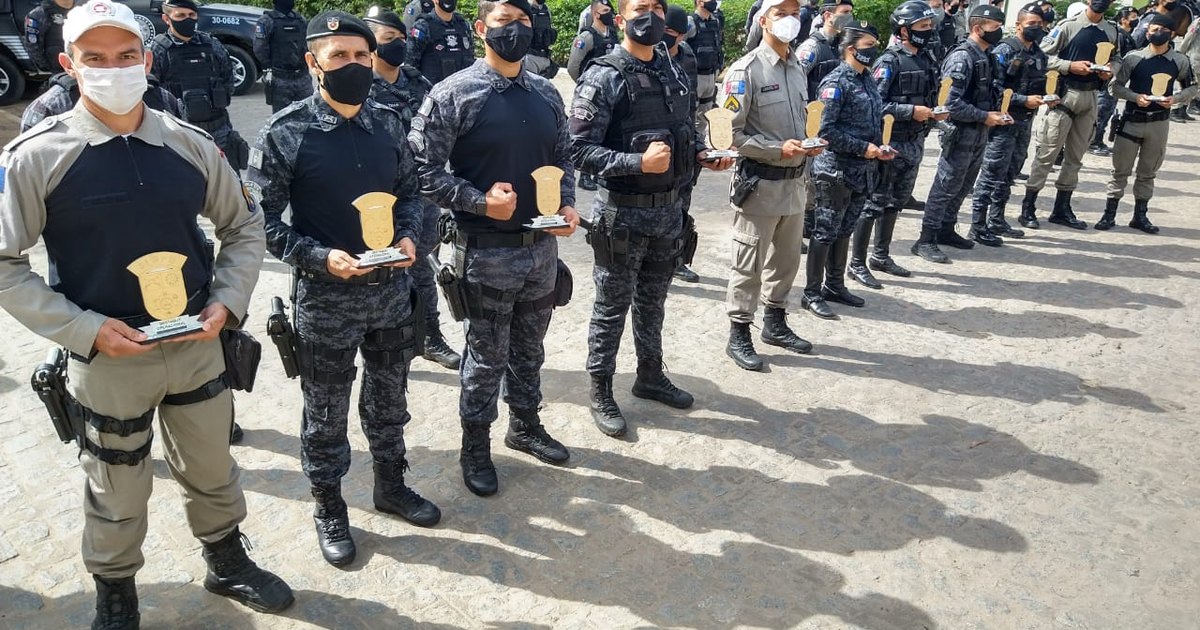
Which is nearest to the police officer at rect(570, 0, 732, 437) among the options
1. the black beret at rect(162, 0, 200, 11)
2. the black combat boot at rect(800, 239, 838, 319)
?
the black combat boot at rect(800, 239, 838, 319)

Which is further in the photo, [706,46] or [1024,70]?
[706,46]

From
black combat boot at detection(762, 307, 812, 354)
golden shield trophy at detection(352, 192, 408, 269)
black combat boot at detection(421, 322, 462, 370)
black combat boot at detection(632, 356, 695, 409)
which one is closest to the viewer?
golden shield trophy at detection(352, 192, 408, 269)

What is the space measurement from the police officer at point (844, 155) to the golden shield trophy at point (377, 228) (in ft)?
13.0

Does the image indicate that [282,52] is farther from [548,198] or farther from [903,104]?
[548,198]

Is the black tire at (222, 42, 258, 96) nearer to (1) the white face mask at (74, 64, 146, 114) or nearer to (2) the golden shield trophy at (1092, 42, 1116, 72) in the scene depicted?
(2) the golden shield trophy at (1092, 42, 1116, 72)

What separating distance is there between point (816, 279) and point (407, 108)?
338 cm

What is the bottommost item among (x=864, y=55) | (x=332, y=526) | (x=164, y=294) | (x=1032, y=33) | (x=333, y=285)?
(x=332, y=526)

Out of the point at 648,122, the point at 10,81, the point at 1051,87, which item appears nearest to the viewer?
the point at 648,122

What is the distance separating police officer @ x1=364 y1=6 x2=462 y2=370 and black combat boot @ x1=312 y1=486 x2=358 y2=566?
1.80 m

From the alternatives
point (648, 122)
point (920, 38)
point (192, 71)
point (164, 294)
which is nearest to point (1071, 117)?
point (920, 38)

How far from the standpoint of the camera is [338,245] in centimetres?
376

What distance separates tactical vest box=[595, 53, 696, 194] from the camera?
192 inches

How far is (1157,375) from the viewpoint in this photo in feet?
20.8

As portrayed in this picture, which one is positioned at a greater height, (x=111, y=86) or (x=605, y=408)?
(x=111, y=86)
